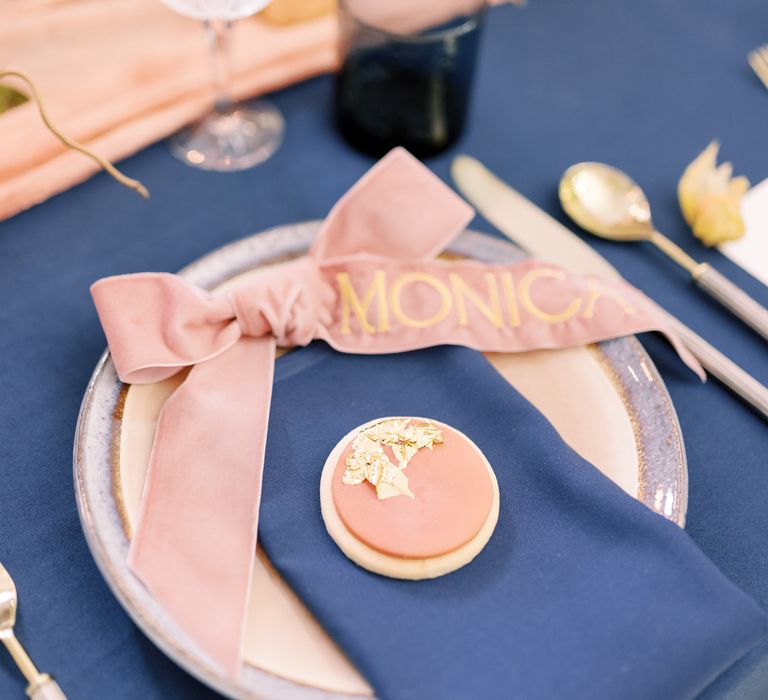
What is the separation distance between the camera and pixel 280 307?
1.65 ft

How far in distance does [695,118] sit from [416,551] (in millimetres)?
550

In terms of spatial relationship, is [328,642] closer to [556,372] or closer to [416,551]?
[416,551]

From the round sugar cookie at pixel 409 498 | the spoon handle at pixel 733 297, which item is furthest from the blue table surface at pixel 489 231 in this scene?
the round sugar cookie at pixel 409 498

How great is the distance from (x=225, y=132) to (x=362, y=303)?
27 cm

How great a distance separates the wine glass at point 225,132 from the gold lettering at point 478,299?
25 cm

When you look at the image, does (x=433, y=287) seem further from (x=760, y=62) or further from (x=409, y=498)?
(x=760, y=62)

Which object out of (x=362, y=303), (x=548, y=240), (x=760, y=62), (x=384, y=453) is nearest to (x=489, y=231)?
(x=548, y=240)

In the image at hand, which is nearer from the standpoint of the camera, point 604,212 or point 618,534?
point 618,534

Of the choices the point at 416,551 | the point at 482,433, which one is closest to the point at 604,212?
the point at 482,433

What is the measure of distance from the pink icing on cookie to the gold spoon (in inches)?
10.6

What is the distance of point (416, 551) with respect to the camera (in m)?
0.40

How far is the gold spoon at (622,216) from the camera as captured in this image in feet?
1.99

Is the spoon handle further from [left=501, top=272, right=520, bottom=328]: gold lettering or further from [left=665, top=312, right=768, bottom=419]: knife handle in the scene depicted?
[left=501, top=272, right=520, bottom=328]: gold lettering

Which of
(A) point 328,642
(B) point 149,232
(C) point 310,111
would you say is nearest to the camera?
(A) point 328,642
